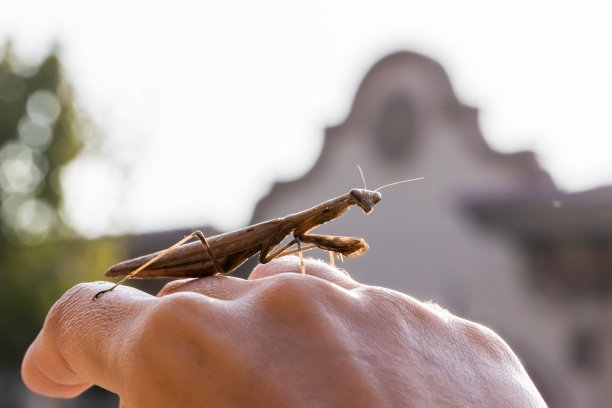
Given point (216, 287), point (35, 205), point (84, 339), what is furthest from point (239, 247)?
point (35, 205)

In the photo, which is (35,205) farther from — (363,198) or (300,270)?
(300,270)

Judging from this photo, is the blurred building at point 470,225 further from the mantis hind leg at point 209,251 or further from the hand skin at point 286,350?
the hand skin at point 286,350

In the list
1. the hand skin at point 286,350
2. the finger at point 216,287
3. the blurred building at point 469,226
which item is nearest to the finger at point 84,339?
the hand skin at point 286,350

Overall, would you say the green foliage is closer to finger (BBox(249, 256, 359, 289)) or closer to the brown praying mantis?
the brown praying mantis

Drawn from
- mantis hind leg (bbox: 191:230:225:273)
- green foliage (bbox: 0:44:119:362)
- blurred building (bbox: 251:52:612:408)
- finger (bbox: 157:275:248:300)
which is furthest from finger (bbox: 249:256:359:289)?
green foliage (bbox: 0:44:119:362)

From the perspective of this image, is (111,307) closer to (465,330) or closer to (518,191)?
(465,330)

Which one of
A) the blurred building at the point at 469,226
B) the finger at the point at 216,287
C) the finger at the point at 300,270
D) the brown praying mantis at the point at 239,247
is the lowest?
the blurred building at the point at 469,226
